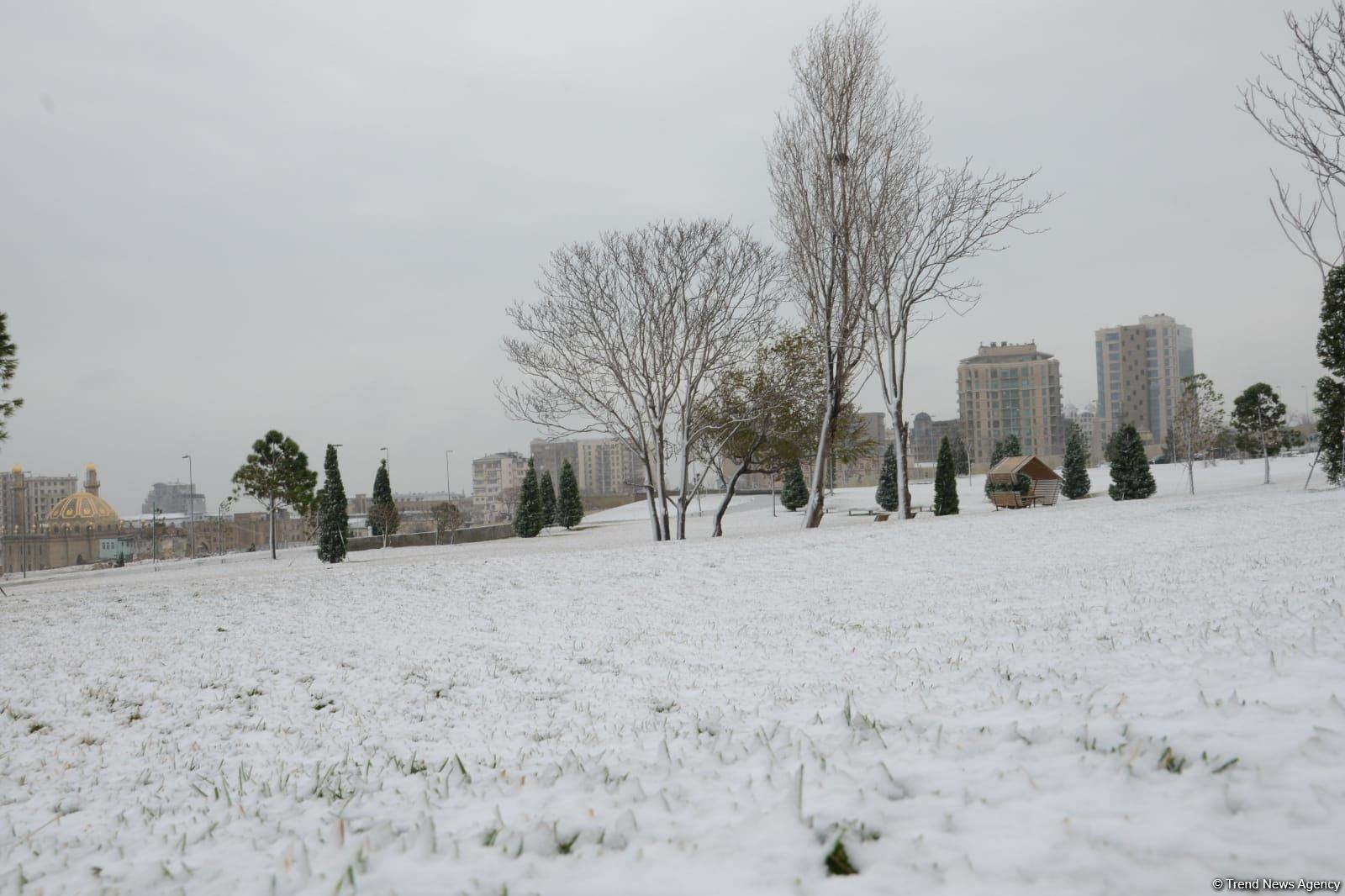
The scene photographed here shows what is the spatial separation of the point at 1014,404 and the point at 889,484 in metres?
70.9

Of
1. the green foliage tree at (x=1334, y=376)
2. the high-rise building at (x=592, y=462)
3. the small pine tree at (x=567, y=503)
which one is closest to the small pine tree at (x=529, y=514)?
the small pine tree at (x=567, y=503)

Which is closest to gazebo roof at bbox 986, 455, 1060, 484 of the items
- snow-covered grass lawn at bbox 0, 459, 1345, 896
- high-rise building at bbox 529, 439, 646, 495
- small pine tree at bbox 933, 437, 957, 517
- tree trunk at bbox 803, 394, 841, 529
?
small pine tree at bbox 933, 437, 957, 517

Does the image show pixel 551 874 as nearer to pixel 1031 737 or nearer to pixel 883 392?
pixel 1031 737

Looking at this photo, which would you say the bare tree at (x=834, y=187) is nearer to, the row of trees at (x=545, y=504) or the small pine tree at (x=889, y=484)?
the small pine tree at (x=889, y=484)

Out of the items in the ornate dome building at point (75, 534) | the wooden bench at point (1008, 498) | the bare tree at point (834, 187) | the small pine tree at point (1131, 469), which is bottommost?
the ornate dome building at point (75, 534)

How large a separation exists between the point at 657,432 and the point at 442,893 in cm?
1611

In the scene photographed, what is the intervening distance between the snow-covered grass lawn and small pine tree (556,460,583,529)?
34438 millimetres

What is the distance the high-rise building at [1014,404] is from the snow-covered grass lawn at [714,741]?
9419cm

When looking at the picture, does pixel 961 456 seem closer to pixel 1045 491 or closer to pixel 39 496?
pixel 1045 491

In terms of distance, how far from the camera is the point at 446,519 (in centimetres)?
3844

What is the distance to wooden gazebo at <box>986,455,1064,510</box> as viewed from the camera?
2898cm

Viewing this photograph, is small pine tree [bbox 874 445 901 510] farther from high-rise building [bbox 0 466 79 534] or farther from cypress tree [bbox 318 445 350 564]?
high-rise building [bbox 0 466 79 534]

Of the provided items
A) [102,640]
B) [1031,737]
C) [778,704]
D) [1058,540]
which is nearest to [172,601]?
[102,640]

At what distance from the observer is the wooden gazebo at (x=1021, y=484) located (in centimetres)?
2898
